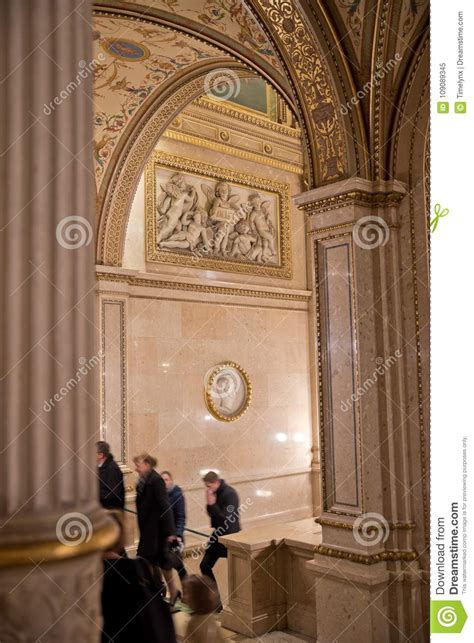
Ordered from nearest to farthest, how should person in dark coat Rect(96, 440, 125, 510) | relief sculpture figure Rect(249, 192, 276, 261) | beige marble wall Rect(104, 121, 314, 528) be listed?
person in dark coat Rect(96, 440, 125, 510) → beige marble wall Rect(104, 121, 314, 528) → relief sculpture figure Rect(249, 192, 276, 261)

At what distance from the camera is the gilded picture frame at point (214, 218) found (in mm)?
11477

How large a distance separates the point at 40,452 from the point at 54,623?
536 mm

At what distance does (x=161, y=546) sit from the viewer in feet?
20.6

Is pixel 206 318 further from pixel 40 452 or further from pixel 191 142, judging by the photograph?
pixel 40 452

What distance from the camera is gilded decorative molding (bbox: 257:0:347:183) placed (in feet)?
19.8

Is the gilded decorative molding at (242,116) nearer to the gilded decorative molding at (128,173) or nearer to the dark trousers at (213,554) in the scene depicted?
the gilded decorative molding at (128,173)

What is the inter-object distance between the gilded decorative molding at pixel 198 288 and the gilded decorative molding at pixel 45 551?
823 cm

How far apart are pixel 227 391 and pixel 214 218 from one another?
3.16 m

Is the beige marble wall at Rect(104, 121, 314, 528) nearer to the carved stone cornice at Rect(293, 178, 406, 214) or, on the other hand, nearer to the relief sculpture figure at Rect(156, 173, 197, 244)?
the relief sculpture figure at Rect(156, 173, 197, 244)

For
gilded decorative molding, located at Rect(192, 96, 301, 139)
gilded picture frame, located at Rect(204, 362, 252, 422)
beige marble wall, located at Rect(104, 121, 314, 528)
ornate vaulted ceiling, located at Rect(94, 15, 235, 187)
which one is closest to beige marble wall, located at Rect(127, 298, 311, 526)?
beige marble wall, located at Rect(104, 121, 314, 528)

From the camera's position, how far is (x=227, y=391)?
1222 centimetres

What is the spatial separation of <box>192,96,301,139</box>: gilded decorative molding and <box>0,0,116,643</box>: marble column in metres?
9.57

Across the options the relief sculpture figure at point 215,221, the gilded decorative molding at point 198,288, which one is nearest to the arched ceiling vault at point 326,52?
the gilded decorative molding at point 198,288

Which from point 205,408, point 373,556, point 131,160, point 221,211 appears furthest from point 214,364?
point 373,556
